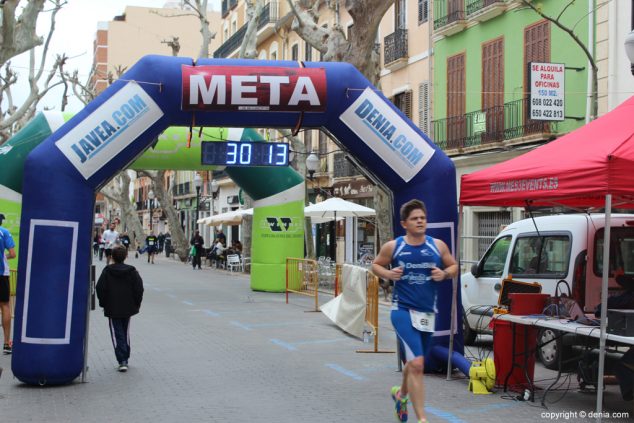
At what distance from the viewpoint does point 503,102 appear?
2434cm

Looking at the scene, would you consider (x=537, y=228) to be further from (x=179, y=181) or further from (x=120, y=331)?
(x=179, y=181)

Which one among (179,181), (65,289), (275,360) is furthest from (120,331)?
(179,181)

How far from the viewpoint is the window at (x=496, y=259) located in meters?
12.7

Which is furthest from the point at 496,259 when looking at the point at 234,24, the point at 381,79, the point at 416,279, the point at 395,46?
the point at 234,24

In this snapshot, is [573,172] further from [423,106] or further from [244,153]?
[423,106]

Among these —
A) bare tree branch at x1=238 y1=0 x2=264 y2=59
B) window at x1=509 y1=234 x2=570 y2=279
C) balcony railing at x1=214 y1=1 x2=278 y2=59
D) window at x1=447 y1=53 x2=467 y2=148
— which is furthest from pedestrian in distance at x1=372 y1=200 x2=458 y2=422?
balcony railing at x1=214 y1=1 x2=278 y2=59

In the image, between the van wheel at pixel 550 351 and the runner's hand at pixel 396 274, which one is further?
the van wheel at pixel 550 351

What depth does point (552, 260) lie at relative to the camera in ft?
37.3

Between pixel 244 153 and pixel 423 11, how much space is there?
17971mm

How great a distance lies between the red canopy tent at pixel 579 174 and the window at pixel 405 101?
66.3 feet

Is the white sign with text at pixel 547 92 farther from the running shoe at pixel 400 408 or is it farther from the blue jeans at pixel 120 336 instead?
the running shoe at pixel 400 408

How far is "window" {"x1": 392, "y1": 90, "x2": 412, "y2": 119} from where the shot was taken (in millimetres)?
30500
